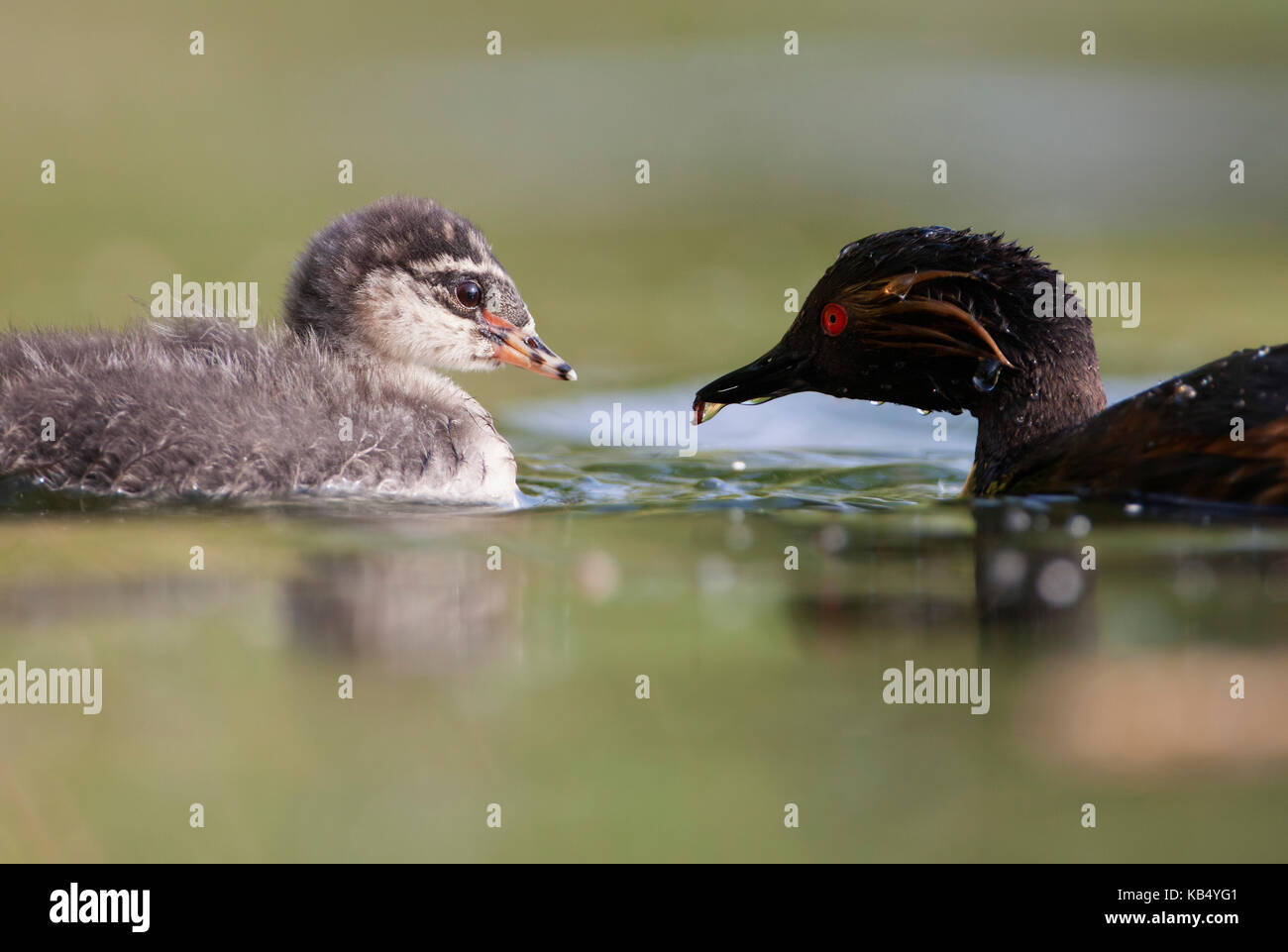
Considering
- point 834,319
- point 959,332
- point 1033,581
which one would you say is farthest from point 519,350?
point 1033,581

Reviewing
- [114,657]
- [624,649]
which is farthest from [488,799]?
[114,657]

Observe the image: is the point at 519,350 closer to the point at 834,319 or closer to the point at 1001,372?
the point at 834,319

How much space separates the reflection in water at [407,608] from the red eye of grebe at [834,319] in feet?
6.53

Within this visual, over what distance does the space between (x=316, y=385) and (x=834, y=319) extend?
2.09m

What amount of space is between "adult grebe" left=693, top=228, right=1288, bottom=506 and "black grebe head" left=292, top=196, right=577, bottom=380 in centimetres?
101

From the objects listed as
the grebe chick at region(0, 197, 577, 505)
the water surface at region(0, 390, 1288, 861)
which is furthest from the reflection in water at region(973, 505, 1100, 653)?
the grebe chick at region(0, 197, 577, 505)

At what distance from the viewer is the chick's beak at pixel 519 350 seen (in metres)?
7.36

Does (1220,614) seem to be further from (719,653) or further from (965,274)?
(965,274)

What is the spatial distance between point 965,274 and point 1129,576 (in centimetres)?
164

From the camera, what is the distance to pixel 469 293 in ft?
23.8

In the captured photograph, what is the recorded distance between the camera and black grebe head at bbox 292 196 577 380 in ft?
23.2

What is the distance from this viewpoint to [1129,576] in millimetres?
5523

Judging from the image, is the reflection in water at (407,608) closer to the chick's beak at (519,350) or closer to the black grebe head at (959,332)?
the chick's beak at (519,350)

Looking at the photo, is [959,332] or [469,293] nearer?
[959,332]
